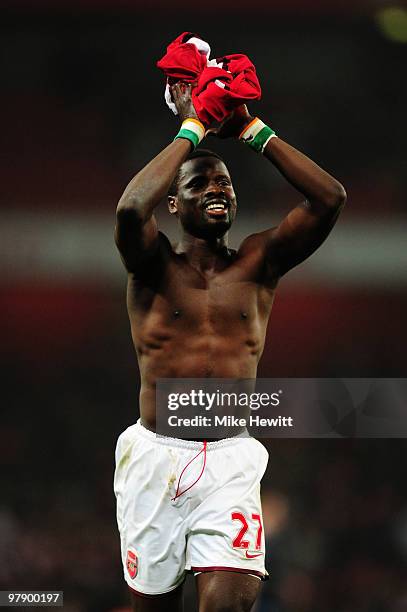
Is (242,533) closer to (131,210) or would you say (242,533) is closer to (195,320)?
(195,320)

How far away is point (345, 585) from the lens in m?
4.44

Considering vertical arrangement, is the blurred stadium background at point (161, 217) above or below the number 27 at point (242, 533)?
above

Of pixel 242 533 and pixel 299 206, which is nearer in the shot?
pixel 242 533

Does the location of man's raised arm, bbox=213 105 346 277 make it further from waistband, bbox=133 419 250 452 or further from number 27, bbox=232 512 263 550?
number 27, bbox=232 512 263 550

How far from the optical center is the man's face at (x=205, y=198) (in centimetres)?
280

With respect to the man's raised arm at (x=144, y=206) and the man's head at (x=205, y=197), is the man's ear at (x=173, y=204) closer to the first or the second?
the man's head at (x=205, y=197)

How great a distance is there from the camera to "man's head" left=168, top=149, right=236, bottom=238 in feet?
9.20

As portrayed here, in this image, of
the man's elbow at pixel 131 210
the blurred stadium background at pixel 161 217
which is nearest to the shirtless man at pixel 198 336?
the man's elbow at pixel 131 210

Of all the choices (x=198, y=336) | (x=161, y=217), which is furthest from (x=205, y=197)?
(x=161, y=217)

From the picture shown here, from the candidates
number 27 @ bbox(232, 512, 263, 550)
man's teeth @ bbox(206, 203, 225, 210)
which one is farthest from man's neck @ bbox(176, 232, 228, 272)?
number 27 @ bbox(232, 512, 263, 550)

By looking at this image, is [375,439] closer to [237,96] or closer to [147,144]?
[147,144]

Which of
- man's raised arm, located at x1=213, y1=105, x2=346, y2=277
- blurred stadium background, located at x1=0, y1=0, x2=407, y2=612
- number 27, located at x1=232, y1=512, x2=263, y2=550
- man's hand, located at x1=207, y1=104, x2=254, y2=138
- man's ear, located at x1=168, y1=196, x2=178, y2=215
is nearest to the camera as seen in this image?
number 27, located at x1=232, y1=512, x2=263, y2=550

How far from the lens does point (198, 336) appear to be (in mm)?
2760

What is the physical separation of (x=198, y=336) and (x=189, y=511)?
0.49m
